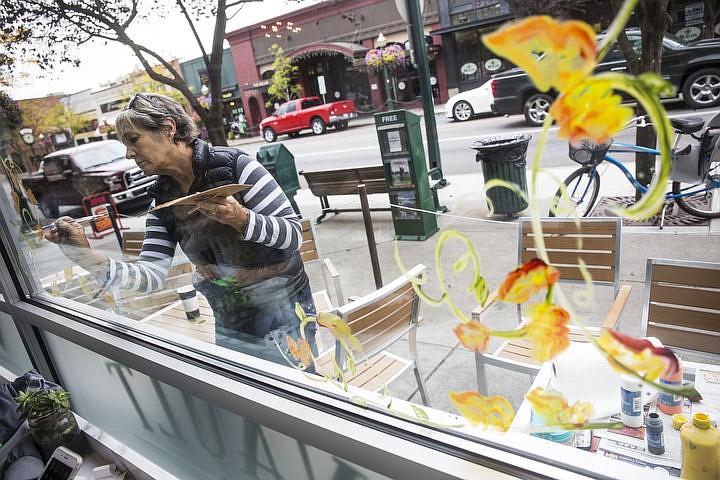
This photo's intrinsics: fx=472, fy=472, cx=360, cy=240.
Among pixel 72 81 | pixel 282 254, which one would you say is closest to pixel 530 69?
pixel 282 254

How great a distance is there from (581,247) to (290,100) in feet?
3.50

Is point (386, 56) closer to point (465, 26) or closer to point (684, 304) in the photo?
point (465, 26)

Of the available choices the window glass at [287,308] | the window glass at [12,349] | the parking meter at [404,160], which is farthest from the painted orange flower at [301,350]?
the parking meter at [404,160]

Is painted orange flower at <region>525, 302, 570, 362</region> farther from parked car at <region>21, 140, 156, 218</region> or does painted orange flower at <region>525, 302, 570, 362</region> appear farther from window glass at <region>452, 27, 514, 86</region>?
parked car at <region>21, 140, 156, 218</region>

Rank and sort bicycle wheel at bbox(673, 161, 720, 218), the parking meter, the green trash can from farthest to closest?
the parking meter
the green trash can
bicycle wheel at bbox(673, 161, 720, 218)

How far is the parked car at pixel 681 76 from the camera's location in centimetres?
66

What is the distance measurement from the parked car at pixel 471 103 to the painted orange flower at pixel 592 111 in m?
0.44

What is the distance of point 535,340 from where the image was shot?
2.29 ft

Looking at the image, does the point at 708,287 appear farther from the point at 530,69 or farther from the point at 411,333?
the point at 530,69

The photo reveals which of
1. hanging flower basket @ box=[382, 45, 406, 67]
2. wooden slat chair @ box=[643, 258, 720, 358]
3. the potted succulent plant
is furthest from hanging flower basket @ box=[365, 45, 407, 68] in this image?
the potted succulent plant

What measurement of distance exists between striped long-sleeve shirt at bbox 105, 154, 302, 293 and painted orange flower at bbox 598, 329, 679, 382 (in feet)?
2.92

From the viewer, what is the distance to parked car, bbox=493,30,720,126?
656 millimetres

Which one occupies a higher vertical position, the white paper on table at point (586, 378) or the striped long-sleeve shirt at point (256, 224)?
the striped long-sleeve shirt at point (256, 224)

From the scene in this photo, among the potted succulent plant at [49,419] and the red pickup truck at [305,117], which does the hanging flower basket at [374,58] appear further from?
the potted succulent plant at [49,419]
